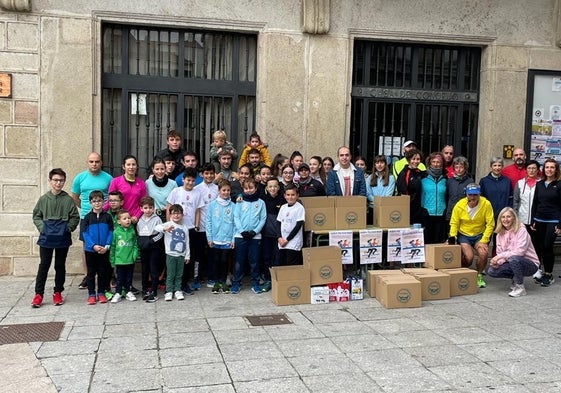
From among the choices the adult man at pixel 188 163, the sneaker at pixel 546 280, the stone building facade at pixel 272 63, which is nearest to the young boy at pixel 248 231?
the adult man at pixel 188 163

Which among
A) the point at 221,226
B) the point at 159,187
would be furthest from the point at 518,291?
the point at 159,187

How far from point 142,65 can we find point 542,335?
23.1 ft

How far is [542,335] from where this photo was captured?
18.7ft

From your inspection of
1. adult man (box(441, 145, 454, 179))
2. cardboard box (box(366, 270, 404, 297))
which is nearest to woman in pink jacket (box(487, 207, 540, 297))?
adult man (box(441, 145, 454, 179))

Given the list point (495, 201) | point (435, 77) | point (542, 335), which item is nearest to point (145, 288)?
point (542, 335)

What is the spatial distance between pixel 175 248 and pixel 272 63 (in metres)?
3.67

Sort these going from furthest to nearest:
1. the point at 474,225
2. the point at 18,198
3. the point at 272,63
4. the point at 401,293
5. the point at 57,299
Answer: the point at 272,63 → the point at 18,198 → the point at 474,225 → the point at 57,299 → the point at 401,293

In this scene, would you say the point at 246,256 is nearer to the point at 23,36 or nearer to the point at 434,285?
the point at 434,285

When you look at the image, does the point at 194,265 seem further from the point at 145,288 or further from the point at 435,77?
the point at 435,77

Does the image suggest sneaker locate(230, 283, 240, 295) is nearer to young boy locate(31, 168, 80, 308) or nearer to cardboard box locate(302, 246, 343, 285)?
cardboard box locate(302, 246, 343, 285)

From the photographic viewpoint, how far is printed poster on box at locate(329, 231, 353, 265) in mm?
7561

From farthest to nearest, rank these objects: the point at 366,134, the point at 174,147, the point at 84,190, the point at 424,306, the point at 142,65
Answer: the point at 366,134 → the point at 142,65 → the point at 174,147 → the point at 84,190 → the point at 424,306

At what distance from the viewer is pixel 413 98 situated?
32.4 ft

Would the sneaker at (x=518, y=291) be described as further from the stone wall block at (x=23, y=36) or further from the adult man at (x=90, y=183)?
the stone wall block at (x=23, y=36)
